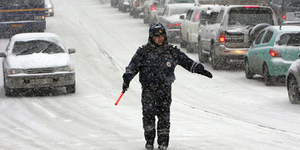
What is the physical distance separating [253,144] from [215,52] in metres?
11.0

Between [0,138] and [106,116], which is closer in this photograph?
[0,138]

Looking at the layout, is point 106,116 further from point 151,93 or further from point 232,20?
point 232,20

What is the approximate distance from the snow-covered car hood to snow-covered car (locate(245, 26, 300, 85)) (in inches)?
197

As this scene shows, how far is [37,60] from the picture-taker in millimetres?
14586

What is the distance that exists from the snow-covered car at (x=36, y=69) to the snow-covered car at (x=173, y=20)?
37.1 feet

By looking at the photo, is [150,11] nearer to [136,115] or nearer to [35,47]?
[35,47]

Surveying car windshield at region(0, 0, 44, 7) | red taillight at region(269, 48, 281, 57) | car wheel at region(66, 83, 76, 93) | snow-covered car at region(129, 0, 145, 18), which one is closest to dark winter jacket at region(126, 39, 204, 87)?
car wheel at region(66, 83, 76, 93)

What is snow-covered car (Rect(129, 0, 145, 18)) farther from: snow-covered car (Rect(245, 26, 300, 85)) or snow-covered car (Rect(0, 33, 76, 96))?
snow-covered car (Rect(0, 33, 76, 96))

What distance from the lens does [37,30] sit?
28844mm

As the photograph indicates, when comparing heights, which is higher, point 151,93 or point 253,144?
point 151,93

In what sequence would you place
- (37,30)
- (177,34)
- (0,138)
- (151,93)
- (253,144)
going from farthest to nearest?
(37,30) < (177,34) < (0,138) < (253,144) < (151,93)

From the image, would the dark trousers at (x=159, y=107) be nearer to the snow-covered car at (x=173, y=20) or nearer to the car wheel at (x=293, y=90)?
the car wheel at (x=293, y=90)

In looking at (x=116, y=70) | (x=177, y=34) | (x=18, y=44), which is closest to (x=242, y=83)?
(x=116, y=70)

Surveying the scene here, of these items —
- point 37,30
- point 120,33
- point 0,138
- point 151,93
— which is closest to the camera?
point 151,93
